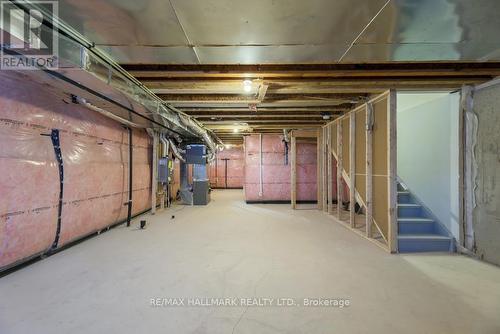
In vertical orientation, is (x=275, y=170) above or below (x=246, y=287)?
above

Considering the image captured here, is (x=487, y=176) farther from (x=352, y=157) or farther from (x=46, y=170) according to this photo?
(x=46, y=170)

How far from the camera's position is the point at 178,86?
3094 mm

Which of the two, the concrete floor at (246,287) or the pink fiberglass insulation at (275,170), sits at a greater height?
the pink fiberglass insulation at (275,170)

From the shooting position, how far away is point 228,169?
41.8 ft

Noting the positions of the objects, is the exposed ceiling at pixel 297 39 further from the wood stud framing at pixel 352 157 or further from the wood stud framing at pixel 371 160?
the wood stud framing at pixel 352 157

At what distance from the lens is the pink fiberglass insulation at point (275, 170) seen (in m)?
7.57

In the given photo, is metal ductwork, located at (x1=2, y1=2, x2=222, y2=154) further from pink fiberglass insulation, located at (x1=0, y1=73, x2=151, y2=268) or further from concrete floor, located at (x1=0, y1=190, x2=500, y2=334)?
concrete floor, located at (x1=0, y1=190, x2=500, y2=334)

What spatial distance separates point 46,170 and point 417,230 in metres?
4.96

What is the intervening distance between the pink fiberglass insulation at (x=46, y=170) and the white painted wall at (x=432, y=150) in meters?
4.67

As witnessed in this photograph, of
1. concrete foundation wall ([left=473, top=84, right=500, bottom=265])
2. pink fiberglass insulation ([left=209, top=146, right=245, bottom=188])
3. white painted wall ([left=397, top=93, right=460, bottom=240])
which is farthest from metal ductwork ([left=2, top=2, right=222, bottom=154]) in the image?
pink fiberglass insulation ([left=209, top=146, right=245, bottom=188])

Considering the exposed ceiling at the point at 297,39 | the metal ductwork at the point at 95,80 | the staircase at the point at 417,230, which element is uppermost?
the exposed ceiling at the point at 297,39

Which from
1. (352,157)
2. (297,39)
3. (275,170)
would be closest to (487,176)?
(352,157)

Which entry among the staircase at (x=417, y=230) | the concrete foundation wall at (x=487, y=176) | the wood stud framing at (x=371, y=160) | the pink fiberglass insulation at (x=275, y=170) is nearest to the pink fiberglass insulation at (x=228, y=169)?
the pink fiberglass insulation at (x=275, y=170)

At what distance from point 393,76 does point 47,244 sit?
459 cm
